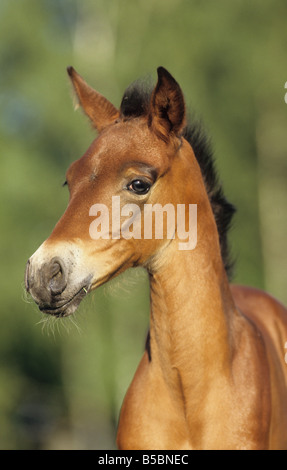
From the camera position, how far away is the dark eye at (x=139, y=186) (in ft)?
11.4

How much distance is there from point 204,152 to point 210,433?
1796mm

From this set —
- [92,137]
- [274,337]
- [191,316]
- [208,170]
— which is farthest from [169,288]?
[92,137]

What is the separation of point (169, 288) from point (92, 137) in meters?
10.8

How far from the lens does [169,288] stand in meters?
3.66

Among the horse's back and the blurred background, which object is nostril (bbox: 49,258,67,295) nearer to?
the horse's back

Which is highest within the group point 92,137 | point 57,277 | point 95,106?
point 92,137

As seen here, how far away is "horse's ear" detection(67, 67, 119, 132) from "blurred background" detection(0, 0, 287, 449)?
31.9ft

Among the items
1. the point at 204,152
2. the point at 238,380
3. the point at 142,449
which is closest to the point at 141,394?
the point at 142,449

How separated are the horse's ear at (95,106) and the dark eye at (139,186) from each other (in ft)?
2.57

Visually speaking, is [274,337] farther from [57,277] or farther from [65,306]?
[57,277]

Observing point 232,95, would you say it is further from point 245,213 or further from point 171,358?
point 171,358

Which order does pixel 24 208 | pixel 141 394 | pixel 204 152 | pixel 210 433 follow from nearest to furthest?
1. pixel 210 433
2. pixel 141 394
3. pixel 204 152
4. pixel 24 208

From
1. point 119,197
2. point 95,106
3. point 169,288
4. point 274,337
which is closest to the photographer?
point 119,197

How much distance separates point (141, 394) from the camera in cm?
398
